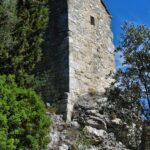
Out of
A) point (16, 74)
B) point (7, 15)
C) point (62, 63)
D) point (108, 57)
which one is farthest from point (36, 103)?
point (108, 57)

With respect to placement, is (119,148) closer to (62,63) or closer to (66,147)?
(66,147)

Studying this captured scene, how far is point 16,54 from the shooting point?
732 inches

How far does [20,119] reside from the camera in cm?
1623

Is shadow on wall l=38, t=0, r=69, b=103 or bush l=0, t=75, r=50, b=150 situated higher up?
shadow on wall l=38, t=0, r=69, b=103

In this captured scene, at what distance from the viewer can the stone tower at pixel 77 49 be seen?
21.3 metres

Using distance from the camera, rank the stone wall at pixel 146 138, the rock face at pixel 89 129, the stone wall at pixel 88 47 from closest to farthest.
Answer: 1. the stone wall at pixel 146 138
2. the rock face at pixel 89 129
3. the stone wall at pixel 88 47

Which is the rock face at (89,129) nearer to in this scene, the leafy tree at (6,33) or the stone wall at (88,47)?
the stone wall at (88,47)

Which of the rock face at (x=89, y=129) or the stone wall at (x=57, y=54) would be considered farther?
the stone wall at (x=57, y=54)

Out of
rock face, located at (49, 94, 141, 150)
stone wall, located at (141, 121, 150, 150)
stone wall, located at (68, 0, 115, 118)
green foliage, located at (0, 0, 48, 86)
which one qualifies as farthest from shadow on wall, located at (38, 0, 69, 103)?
stone wall, located at (141, 121, 150, 150)

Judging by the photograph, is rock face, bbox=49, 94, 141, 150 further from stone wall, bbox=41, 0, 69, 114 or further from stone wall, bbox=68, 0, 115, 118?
stone wall, bbox=41, 0, 69, 114

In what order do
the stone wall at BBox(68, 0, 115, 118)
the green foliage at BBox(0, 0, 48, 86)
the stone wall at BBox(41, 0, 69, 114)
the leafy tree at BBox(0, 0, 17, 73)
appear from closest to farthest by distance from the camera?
1. the leafy tree at BBox(0, 0, 17, 73)
2. the green foliage at BBox(0, 0, 48, 86)
3. the stone wall at BBox(41, 0, 69, 114)
4. the stone wall at BBox(68, 0, 115, 118)

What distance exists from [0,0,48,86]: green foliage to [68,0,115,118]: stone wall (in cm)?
248

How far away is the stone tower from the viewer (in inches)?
839

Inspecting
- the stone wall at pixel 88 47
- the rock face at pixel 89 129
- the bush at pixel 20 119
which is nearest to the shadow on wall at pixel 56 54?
the stone wall at pixel 88 47
